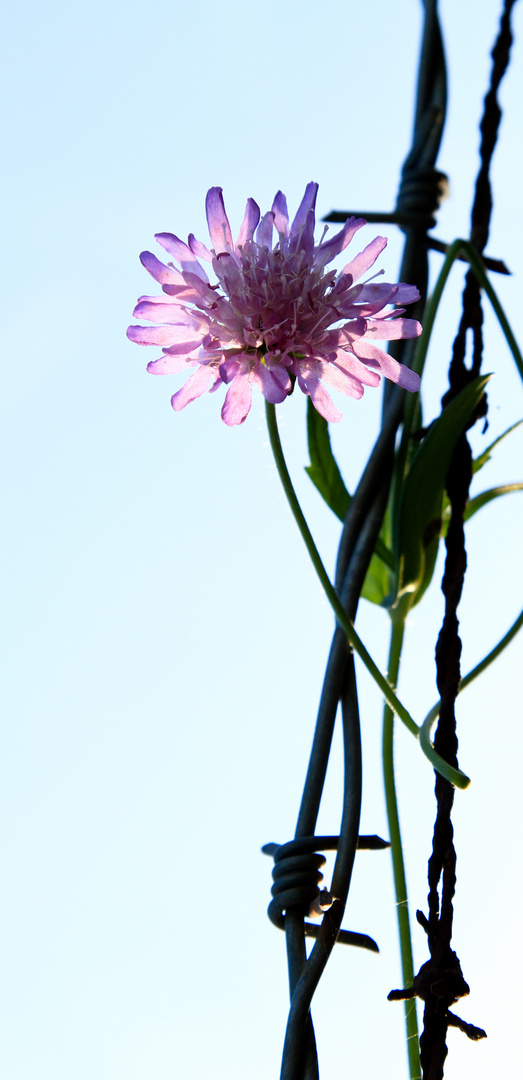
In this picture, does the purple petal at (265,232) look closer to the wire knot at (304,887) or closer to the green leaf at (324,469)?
the green leaf at (324,469)

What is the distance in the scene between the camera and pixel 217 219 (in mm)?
356

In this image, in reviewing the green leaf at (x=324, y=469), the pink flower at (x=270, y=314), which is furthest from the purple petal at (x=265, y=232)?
the green leaf at (x=324, y=469)

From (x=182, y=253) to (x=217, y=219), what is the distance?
0.7 inches

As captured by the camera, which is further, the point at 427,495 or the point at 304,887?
the point at 427,495

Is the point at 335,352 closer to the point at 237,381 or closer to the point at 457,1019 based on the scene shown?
the point at 237,381

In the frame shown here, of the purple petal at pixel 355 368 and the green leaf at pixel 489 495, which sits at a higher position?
the green leaf at pixel 489 495

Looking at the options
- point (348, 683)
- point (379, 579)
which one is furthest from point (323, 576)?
point (379, 579)

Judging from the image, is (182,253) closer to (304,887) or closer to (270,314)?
(270,314)

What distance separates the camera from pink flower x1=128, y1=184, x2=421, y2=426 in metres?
0.35

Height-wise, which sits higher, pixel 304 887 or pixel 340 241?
pixel 340 241

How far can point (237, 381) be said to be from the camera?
348mm

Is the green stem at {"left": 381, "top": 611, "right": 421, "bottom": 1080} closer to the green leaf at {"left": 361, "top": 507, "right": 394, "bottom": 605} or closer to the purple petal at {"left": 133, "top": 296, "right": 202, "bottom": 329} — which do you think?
the green leaf at {"left": 361, "top": 507, "right": 394, "bottom": 605}

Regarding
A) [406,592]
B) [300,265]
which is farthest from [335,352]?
[406,592]

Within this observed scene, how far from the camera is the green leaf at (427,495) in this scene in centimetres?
41
